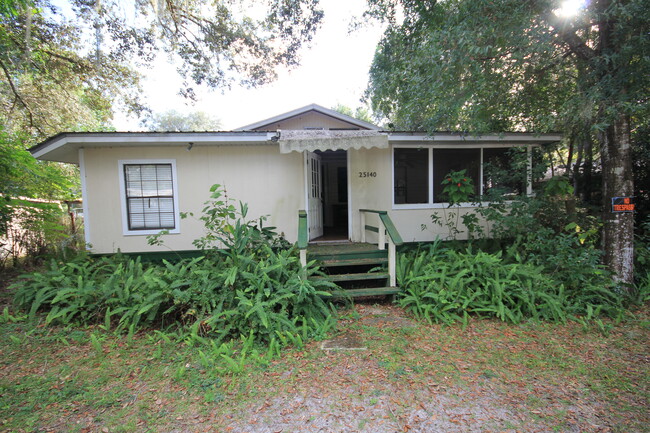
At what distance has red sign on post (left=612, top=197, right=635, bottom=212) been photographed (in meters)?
4.66

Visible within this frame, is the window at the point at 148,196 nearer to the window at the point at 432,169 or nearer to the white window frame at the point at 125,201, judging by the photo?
the white window frame at the point at 125,201

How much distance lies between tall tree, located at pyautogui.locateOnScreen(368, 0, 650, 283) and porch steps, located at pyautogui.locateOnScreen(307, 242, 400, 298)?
8.87 ft

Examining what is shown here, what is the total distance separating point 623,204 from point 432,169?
3.22 m

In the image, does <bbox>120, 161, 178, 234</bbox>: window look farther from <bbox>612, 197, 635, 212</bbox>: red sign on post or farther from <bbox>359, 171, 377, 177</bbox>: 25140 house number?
<bbox>612, 197, 635, 212</bbox>: red sign on post

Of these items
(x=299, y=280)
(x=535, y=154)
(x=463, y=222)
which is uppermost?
(x=535, y=154)

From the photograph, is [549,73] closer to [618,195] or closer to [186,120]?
[618,195]

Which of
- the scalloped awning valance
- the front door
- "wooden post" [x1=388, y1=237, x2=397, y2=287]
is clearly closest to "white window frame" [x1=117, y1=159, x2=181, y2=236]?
the scalloped awning valance

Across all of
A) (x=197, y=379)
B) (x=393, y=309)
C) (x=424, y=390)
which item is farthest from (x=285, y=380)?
(x=393, y=309)

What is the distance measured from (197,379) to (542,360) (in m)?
3.69

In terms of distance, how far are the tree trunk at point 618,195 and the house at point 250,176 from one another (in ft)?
4.80

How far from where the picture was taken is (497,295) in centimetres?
435

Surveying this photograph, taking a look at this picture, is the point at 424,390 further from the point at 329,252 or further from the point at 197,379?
the point at 329,252

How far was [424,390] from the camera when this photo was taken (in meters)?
2.77

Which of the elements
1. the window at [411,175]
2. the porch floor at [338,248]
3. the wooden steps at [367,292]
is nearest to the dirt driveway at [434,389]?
the wooden steps at [367,292]
